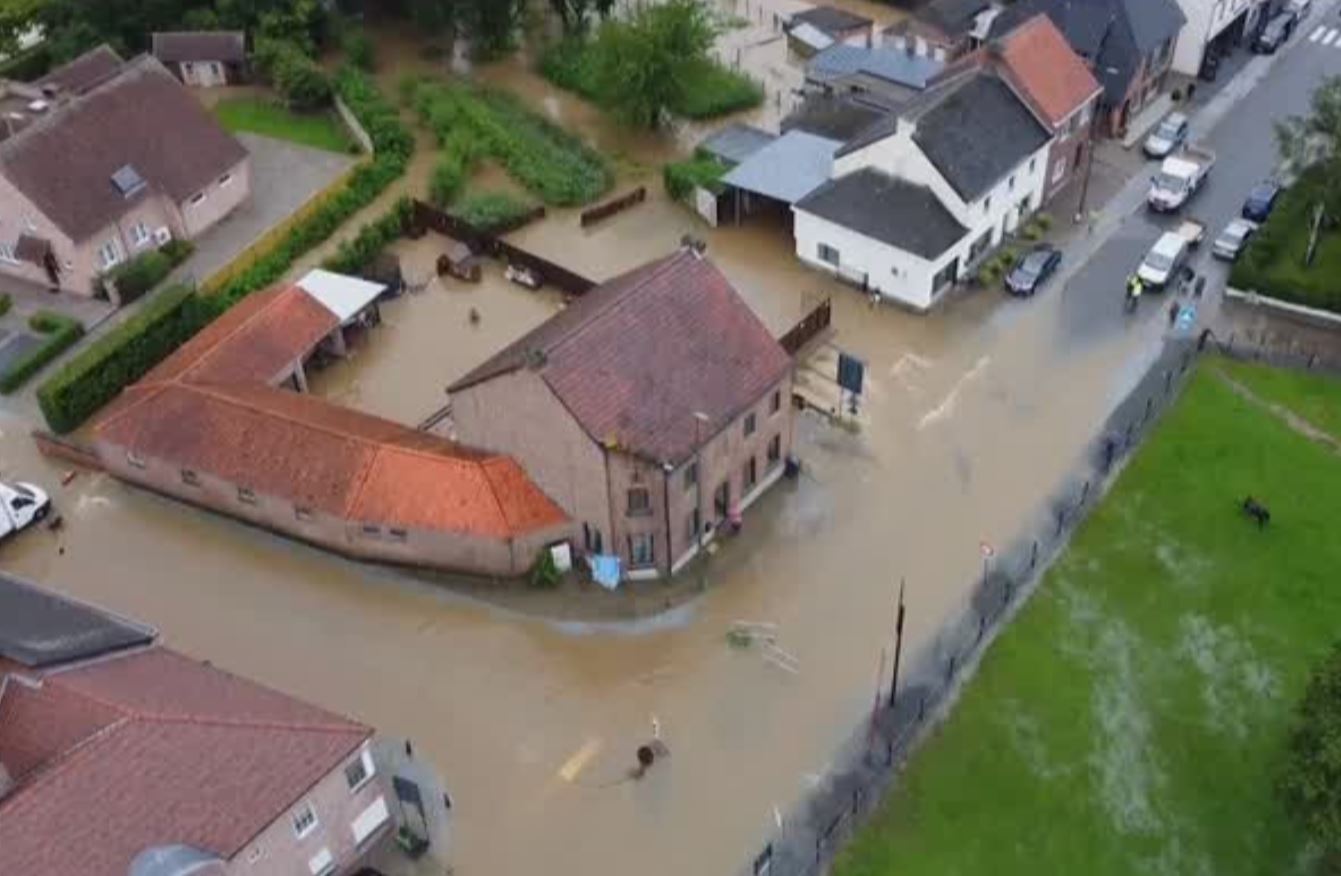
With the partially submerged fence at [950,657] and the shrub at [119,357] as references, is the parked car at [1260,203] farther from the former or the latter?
the shrub at [119,357]

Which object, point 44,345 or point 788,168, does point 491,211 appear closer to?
point 788,168

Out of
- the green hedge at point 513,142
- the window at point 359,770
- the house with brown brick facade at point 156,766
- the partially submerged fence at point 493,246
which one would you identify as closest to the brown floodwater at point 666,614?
the partially submerged fence at point 493,246

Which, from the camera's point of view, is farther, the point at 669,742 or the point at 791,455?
the point at 791,455

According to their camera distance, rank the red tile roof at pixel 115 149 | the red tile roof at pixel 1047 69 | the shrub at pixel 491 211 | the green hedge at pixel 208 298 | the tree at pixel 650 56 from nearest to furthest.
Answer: the green hedge at pixel 208 298 → the red tile roof at pixel 115 149 → the red tile roof at pixel 1047 69 → the shrub at pixel 491 211 → the tree at pixel 650 56

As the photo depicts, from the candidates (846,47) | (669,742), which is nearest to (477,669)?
(669,742)

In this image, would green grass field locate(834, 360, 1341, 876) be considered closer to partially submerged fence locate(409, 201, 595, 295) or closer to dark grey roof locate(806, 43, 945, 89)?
partially submerged fence locate(409, 201, 595, 295)

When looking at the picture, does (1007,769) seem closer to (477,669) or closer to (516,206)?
(477,669)
